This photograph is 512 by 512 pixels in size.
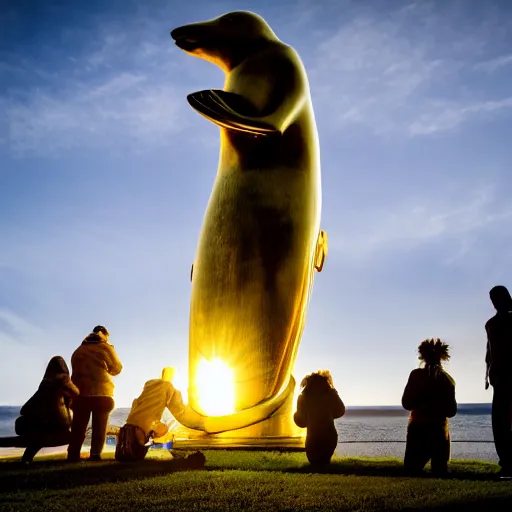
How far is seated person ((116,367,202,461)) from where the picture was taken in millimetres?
6688

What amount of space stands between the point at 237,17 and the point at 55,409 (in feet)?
17.0

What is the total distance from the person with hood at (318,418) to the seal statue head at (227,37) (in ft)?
13.2

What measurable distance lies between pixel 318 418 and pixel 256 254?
1.91 meters

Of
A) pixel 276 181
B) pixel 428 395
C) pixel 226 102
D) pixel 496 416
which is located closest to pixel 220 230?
pixel 276 181

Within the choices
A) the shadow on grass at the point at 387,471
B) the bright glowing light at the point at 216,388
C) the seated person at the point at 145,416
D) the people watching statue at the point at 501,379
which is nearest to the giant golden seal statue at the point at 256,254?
the bright glowing light at the point at 216,388

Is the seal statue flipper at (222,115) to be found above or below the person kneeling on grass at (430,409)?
above

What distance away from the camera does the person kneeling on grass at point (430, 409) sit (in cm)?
596

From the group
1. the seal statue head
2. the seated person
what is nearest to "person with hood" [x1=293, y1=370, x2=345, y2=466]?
the seated person

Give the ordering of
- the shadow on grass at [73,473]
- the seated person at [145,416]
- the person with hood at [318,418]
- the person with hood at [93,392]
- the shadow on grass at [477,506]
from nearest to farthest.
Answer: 1. the shadow on grass at [477,506]
2. the shadow on grass at [73,473]
3. the person with hood at [318,418]
4. the seated person at [145,416]
5. the person with hood at [93,392]

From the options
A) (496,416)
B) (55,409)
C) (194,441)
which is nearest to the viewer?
(496,416)

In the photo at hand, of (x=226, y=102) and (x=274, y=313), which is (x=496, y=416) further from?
(x=226, y=102)

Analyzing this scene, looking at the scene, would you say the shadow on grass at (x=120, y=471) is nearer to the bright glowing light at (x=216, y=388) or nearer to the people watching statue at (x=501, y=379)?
the people watching statue at (x=501, y=379)

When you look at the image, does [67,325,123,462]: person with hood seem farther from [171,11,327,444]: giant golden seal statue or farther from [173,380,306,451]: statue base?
[173,380,306,451]: statue base

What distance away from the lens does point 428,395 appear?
20.1 feet
